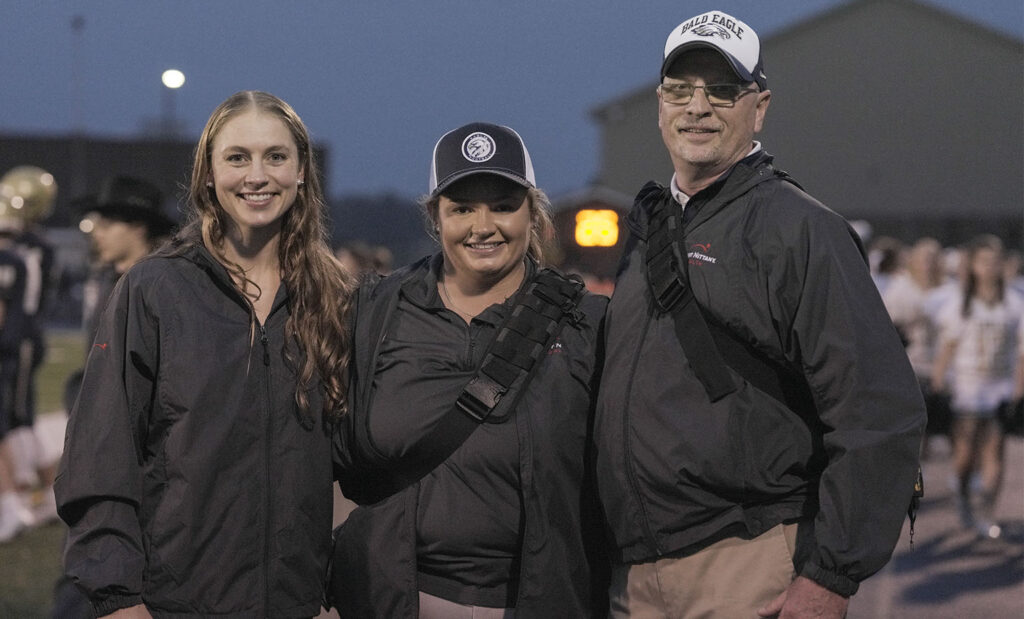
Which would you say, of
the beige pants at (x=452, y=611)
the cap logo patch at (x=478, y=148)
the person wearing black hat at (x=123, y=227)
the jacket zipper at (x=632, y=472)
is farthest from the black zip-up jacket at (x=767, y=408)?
Result: the person wearing black hat at (x=123, y=227)

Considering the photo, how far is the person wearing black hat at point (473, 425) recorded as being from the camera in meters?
3.46

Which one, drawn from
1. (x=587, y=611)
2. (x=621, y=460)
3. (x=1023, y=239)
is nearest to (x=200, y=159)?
(x=621, y=460)

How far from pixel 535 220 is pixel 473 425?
2.34 feet

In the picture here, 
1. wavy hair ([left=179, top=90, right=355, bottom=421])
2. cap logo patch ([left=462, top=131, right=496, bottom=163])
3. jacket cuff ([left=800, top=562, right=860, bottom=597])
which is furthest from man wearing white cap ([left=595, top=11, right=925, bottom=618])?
wavy hair ([left=179, top=90, right=355, bottom=421])

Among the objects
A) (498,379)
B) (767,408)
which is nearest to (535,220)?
(498,379)

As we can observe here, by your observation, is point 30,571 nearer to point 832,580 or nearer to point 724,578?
point 724,578

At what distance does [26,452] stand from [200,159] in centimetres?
707

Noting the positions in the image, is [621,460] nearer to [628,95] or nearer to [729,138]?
[729,138]

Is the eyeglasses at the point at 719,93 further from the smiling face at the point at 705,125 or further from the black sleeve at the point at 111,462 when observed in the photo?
the black sleeve at the point at 111,462

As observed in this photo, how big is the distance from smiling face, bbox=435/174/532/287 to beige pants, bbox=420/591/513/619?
0.92 m

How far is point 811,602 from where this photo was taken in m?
3.02

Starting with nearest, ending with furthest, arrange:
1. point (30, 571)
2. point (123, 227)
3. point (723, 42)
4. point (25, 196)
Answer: point (723, 42), point (123, 227), point (30, 571), point (25, 196)

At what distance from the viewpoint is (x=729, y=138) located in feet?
11.1

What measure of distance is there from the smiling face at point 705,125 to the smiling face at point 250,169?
42.3 inches
